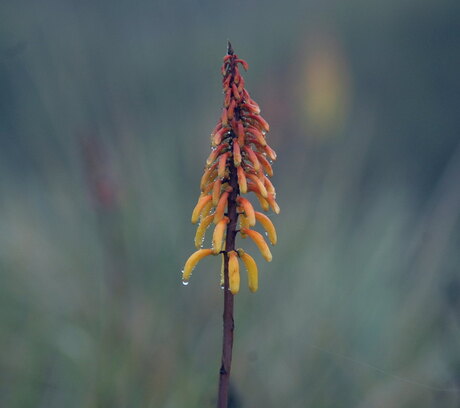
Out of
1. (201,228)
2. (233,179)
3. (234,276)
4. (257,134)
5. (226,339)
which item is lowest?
(226,339)

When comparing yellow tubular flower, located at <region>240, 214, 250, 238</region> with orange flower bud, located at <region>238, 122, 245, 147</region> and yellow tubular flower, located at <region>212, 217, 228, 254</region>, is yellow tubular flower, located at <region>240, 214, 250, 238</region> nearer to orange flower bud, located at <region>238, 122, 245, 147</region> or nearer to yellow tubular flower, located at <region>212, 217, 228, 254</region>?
yellow tubular flower, located at <region>212, 217, 228, 254</region>

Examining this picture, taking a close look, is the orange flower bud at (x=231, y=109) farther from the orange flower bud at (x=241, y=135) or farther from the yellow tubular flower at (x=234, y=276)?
the yellow tubular flower at (x=234, y=276)

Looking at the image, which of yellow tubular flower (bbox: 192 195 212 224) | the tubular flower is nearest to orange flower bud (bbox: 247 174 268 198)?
the tubular flower

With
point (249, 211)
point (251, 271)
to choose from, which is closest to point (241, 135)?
point (249, 211)

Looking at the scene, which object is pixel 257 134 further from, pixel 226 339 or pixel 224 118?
pixel 226 339

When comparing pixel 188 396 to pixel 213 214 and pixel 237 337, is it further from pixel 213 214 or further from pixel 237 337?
pixel 213 214

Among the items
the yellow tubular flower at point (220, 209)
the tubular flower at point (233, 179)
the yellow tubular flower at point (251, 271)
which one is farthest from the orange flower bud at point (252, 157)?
the yellow tubular flower at point (251, 271)

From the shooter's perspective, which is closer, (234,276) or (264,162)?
(234,276)

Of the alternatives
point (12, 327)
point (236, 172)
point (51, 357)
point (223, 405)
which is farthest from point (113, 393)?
point (236, 172)
